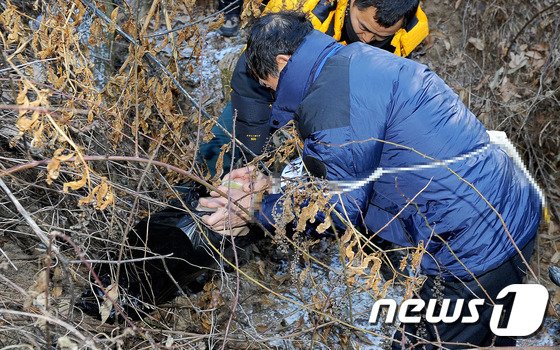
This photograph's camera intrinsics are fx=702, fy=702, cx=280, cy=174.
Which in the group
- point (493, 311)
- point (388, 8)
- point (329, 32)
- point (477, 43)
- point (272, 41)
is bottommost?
point (477, 43)

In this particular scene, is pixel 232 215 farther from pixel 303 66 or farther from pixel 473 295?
pixel 473 295

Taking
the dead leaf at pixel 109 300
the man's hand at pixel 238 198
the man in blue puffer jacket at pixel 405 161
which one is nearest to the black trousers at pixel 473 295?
the man in blue puffer jacket at pixel 405 161

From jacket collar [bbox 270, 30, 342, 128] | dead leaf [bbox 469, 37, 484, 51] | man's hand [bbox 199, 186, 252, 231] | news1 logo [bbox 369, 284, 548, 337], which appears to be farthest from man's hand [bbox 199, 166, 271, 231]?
dead leaf [bbox 469, 37, 484, 51]

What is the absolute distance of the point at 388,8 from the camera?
3.69m

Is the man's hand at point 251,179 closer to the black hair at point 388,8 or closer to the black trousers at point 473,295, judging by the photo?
the black trousers at point 473,295

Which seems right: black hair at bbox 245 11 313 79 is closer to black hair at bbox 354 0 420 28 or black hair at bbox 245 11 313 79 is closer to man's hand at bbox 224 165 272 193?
man's hand at bbox 224 165 272 193

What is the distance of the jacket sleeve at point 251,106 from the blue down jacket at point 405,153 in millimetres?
691

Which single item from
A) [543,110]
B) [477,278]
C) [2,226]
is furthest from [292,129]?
[543,110]

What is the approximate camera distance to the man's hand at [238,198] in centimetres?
293

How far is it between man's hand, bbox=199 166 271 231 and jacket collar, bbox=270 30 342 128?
0.35 m

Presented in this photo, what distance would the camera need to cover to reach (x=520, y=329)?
3.06 metres

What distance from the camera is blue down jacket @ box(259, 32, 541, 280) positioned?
253cm

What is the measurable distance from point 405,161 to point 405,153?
0.04 m

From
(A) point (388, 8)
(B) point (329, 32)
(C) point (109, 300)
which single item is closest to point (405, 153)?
(C) point (109, 300)
